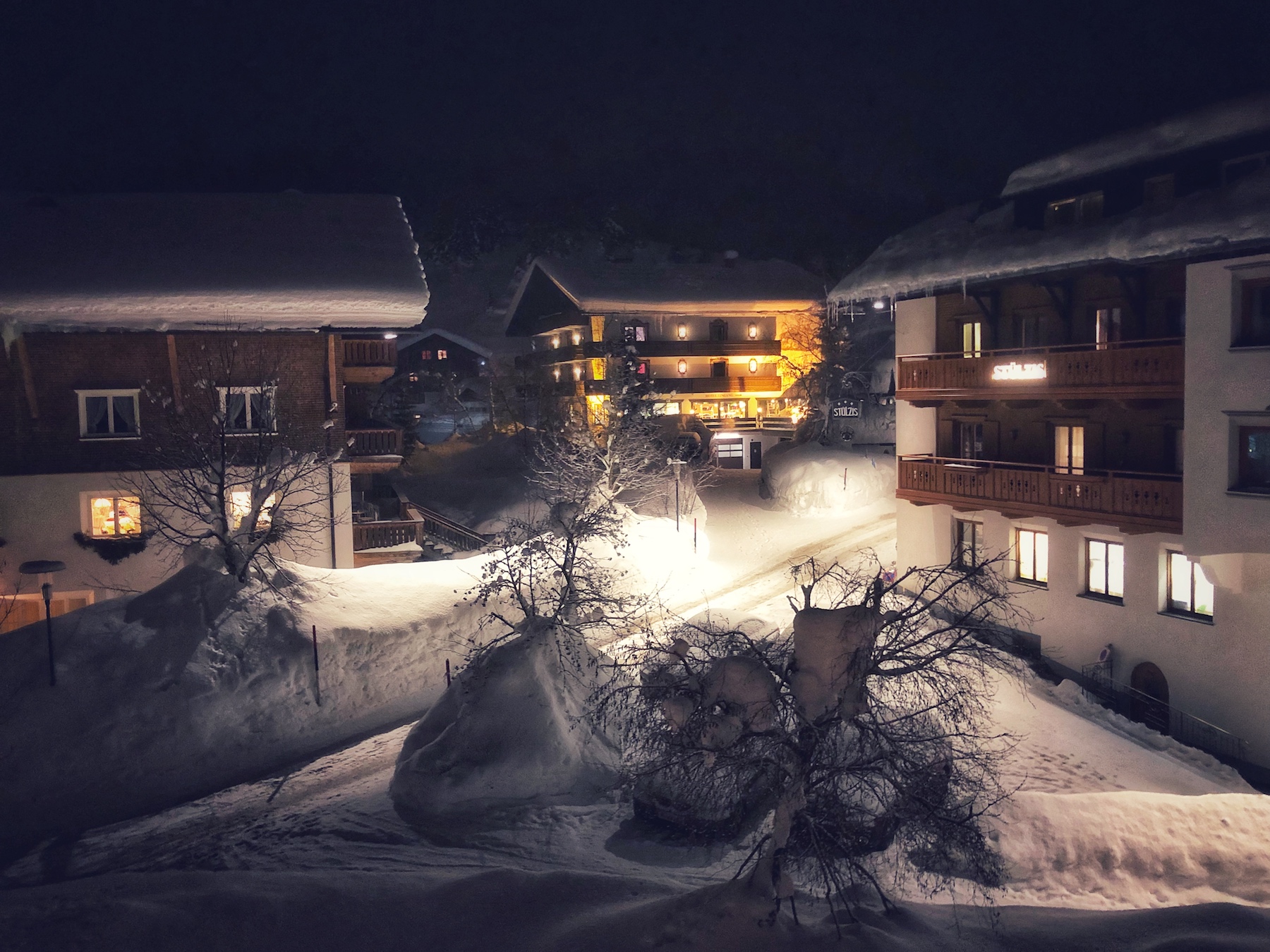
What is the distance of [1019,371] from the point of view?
83.4 feet

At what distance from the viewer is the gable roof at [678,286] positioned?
57.2 m

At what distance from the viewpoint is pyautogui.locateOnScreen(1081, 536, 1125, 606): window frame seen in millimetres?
24406

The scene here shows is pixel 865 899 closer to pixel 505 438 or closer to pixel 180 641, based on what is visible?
pixel 180 641

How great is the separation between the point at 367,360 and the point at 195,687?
566 inches

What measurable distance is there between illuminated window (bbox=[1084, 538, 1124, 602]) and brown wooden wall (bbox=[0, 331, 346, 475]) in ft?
79.4

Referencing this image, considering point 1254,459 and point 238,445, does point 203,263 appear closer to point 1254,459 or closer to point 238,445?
point 238,445

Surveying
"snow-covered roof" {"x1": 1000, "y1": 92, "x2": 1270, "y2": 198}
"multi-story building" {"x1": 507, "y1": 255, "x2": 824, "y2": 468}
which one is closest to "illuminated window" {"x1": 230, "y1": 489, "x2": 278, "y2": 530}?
"snow-covered roof" {"x1": 1000, "y1": 92, "x2": 1270, "y2": 198}

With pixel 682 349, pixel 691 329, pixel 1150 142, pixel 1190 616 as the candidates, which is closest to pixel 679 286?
pixel 691 329

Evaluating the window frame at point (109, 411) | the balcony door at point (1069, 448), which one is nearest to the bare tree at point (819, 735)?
the balcony door at point (1069, 448)

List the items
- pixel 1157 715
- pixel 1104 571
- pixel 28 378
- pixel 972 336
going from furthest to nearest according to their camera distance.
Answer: pixel 972 336 → pixel 28 378 → pixel 1104 571 → pixel 1157 715

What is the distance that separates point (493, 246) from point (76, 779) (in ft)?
392

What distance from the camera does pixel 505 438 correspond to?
57.4 m

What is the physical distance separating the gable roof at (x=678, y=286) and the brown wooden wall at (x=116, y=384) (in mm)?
27766

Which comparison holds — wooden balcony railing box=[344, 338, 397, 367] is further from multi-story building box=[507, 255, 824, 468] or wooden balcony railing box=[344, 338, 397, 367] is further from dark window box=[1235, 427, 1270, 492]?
dark window box=[1235, 427, 1270, 492]
